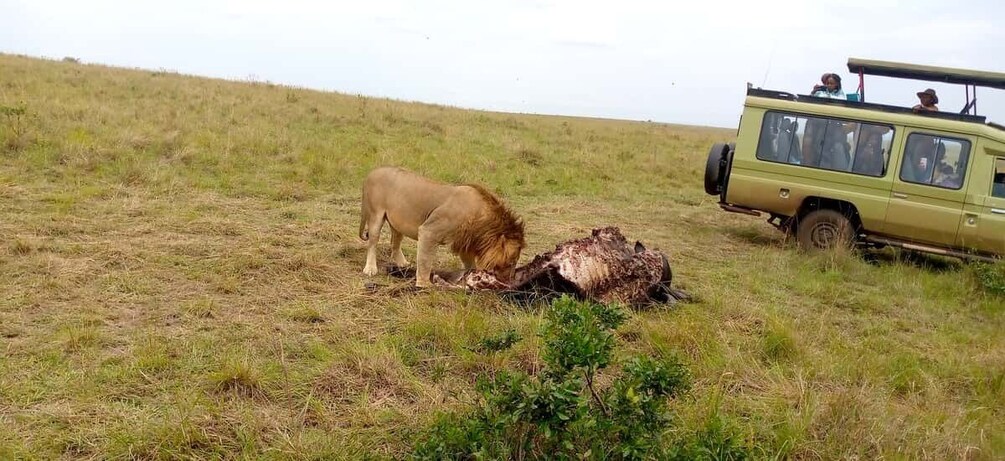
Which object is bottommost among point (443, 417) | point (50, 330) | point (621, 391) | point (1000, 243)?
point (50, 330)

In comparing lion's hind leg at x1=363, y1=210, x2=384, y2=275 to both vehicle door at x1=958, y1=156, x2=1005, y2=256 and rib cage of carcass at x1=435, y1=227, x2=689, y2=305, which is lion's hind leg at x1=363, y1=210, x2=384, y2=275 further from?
vehicle door at x1=958, y1=156, x2=1005, y2=256

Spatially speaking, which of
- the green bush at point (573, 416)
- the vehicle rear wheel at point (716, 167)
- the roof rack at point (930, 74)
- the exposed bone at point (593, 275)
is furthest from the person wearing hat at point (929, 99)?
the green bush at point (573, 416)

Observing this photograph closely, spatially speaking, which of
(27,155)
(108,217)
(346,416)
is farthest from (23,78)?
(346,416)

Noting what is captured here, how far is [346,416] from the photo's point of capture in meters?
4.02

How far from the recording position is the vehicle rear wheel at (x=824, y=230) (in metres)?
9.49

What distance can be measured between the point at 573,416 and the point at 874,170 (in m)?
7.98

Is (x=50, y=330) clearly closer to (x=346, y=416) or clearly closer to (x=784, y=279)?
(x=346, y=416)

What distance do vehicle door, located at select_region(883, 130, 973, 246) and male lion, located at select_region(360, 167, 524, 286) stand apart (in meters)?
5.59

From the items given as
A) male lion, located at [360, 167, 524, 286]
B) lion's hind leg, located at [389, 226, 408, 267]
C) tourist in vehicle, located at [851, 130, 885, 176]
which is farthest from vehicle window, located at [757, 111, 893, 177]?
lion's hind leg, located at [389, 226, 408, 267]

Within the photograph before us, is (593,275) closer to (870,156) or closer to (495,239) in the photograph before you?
(495,239)

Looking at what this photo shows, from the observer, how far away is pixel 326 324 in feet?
17.8

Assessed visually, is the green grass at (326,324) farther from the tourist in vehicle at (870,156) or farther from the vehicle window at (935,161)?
the tourist in vehicle at (870,156)

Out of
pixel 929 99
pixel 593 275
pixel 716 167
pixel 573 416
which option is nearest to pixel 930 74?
pixel 929 99

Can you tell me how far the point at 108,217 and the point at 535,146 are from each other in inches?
424
